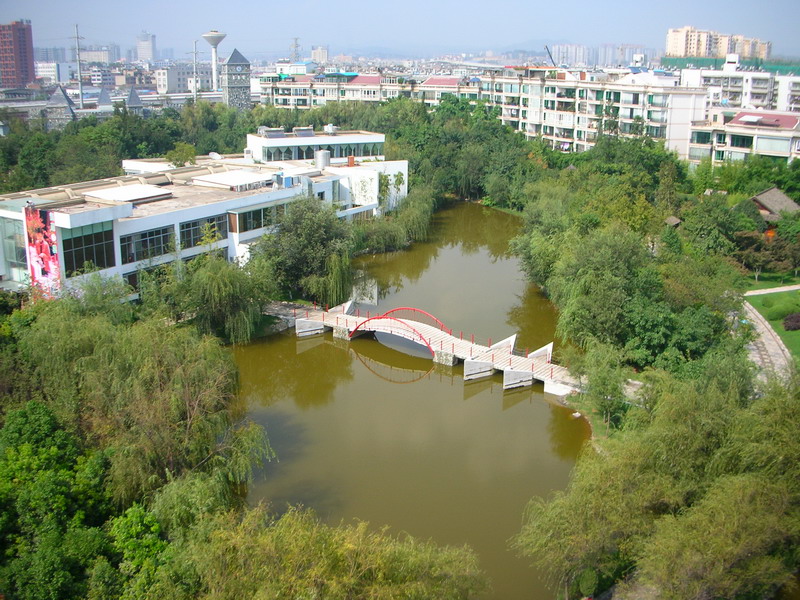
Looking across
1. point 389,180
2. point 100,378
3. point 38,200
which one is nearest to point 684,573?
point 100,378

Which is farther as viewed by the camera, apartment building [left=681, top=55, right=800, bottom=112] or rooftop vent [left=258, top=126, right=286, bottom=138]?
apartment building [left=681, top=55, right=800, bottom=112]

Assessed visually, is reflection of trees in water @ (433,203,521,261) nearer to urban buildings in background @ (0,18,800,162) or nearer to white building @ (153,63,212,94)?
urban buildings in background @ (0,18,800,162)

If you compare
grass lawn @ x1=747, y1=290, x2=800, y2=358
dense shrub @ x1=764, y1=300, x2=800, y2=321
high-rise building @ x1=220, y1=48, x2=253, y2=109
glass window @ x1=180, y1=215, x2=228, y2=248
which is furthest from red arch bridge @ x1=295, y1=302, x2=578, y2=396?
high-rise building @ x1=220, y1=48, x2=253, y2=109

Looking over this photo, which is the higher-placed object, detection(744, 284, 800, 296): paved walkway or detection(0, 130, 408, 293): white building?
detection(0, 130, 408, 293): white building

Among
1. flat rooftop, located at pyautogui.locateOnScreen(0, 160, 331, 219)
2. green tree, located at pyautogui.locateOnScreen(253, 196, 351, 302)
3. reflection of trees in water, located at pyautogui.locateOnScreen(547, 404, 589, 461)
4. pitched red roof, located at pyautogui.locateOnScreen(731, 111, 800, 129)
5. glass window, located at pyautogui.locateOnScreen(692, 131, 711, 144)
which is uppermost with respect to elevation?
pitched red roof, located at pyautogui.locateOnScreen(731, 111, 800, 129)

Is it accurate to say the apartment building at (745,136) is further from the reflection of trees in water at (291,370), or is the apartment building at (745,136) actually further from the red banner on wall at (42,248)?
the red banner on wall at (42,248)

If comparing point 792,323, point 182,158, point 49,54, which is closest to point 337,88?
point 182,158

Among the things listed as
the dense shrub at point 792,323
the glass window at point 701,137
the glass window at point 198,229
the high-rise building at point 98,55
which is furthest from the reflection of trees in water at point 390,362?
the high-rise building at point 98,55

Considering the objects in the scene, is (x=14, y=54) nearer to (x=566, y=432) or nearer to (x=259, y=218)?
(x=259, y=218)
